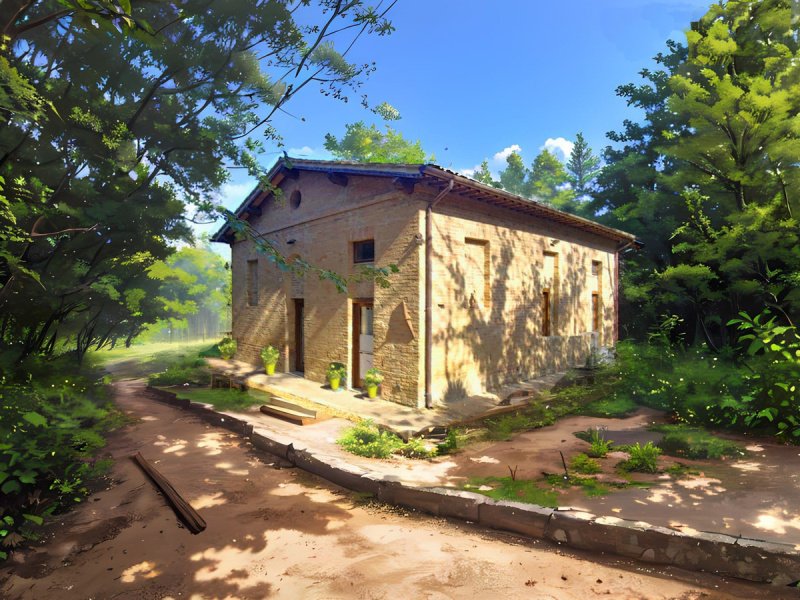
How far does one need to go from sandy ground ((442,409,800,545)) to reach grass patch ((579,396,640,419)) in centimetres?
144

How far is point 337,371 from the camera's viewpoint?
11.9 meters

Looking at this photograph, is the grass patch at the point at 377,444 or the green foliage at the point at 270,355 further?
the green foliage at the point at 270,355

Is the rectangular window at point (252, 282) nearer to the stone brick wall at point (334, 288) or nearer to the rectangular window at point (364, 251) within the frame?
the stone brick wall at point (334, 288)

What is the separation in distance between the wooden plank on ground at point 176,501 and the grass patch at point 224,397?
12.4 feet

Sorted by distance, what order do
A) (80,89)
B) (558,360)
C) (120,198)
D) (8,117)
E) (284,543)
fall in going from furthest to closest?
1. (558,360)
2. (120,198)
3. (80,89)
4. (8,117)
5. (284,543)

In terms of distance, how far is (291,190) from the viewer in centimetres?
1448

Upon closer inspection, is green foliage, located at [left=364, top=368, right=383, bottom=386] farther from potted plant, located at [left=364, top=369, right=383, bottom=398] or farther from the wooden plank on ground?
the wooden plank on ground

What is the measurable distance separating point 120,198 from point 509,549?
13417 millimetres

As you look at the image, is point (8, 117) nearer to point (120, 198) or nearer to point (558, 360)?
point (120, 198)

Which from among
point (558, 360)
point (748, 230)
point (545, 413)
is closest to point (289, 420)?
point (545, 413)

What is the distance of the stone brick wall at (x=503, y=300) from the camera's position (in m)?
10.5

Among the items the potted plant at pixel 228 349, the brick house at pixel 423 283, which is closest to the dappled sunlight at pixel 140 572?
the brick house at pixel 423 283

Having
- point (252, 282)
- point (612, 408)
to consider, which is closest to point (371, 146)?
point (252, 282)

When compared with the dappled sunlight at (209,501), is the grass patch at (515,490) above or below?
above
